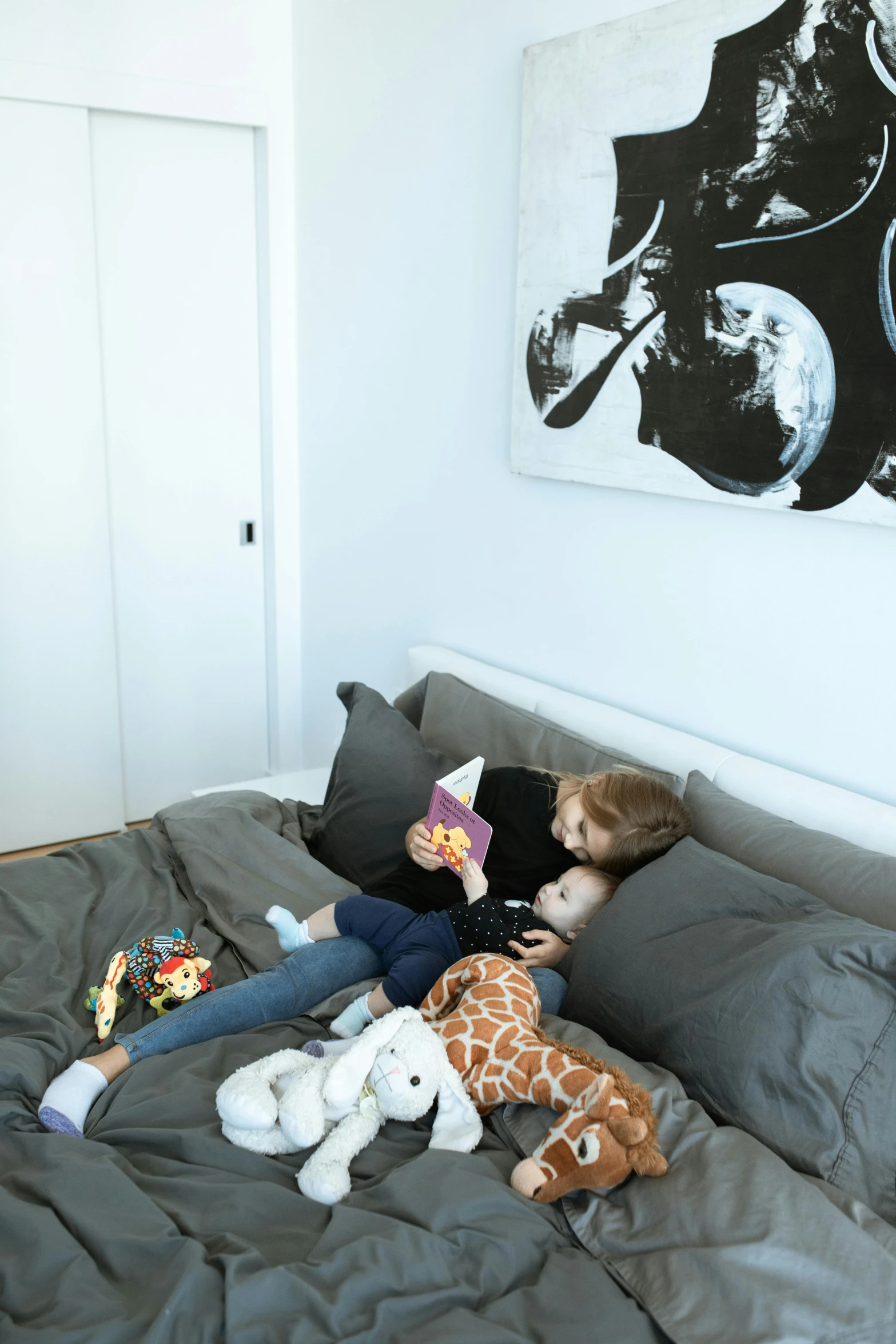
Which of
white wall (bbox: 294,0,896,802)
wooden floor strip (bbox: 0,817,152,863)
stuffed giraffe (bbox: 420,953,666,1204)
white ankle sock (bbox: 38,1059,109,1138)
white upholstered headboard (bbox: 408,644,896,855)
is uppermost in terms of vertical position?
white wall (bbox: 294,0,896,802)

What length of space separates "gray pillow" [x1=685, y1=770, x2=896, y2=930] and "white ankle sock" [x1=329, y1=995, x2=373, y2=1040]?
0.61 m

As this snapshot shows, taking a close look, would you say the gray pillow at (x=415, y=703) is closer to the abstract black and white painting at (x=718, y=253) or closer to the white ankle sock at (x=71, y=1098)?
the abstract black and white painting at (x=718, y=253)

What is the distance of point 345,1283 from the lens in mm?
1087

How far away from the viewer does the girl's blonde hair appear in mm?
1693

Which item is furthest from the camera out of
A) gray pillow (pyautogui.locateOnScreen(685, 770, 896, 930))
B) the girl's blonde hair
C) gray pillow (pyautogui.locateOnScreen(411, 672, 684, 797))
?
gray pillow (pyautogui.locateOnScreen(411, 672, 684, 797))

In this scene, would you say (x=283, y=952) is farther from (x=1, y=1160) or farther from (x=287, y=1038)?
(x=1, y=1160)

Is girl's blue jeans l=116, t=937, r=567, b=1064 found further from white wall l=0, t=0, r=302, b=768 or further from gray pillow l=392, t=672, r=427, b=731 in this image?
white wall l=0, t=0, r=302, b=768

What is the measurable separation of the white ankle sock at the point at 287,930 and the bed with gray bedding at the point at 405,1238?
0.26m

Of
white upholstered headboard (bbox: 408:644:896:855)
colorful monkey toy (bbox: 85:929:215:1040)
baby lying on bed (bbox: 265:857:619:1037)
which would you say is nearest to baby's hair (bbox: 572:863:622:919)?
baby lying on bed (bbox: 265:857:619:1037)

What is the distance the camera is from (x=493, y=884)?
190 cm

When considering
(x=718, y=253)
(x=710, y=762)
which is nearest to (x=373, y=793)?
(x=710, y=762)

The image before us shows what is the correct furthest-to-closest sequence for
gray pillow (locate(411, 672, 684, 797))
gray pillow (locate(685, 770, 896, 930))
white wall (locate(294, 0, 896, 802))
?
gray pillow (locate(411, 672, 684, 797))
white wall (locate(294, 0, 896, 802))
gray pillow (locate(685, 770, 896, 930))

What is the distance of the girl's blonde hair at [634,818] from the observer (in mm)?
A: 1693

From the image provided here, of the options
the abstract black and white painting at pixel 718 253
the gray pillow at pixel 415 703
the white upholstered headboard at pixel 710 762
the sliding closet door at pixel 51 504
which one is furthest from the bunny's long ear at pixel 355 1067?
the sliding closet door at pixel 51 504
